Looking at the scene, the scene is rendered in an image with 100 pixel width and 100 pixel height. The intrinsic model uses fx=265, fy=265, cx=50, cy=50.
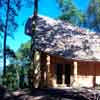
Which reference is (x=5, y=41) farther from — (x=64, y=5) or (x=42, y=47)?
(x=64, y=5)

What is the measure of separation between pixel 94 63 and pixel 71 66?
181 cm

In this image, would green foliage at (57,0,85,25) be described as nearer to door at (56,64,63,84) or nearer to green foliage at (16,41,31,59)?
green foliage at (16,41,31,59)

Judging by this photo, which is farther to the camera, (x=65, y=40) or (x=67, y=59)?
(x=65, y=40)

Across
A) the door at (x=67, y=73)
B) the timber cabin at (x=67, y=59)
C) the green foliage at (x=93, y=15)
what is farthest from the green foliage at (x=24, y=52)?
the green foliage at (x=93, y=15)

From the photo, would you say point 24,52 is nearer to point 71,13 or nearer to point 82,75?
point 71,13

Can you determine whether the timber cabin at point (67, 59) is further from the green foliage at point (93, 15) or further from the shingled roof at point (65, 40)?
the green foliage at point (93, 15)

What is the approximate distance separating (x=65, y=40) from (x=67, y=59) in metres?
2.37

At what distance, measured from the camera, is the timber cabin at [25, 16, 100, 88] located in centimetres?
2006

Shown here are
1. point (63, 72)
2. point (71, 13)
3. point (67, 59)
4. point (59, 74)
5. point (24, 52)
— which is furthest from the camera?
point (24, 52)

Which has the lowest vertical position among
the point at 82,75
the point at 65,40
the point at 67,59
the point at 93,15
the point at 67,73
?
the point at 82,75

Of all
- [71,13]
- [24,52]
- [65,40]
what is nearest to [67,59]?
[65,40]

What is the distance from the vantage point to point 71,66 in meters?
20.9

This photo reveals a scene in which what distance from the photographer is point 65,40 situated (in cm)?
2216

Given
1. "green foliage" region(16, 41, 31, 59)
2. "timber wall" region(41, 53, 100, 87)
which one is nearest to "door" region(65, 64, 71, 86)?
"timber wall" region(41, 53, 100, 87)
